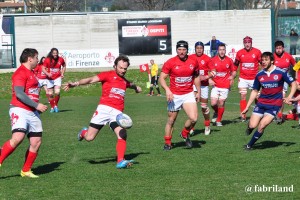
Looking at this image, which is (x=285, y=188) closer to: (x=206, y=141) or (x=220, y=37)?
(x=206, y=141)

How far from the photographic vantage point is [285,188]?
33.2 feet

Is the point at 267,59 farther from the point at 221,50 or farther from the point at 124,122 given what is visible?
the point at 221,50

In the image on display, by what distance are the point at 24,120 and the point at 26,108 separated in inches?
7.6

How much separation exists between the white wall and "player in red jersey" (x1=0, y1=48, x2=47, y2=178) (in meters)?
35.6

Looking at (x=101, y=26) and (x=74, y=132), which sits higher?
(x=101, y=26)

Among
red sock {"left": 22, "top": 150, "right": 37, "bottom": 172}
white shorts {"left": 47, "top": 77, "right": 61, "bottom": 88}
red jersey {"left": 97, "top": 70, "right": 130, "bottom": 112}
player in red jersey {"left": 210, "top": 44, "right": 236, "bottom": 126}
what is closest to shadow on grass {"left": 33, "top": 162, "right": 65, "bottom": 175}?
red sock {"left": 22, "top": 150, "right": 37, "bottom": 172}

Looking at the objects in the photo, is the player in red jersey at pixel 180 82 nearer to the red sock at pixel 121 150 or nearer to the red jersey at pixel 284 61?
the red sock at pixel 121 150

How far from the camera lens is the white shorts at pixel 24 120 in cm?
1137

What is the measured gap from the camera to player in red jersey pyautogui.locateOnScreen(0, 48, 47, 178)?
36.8 feet

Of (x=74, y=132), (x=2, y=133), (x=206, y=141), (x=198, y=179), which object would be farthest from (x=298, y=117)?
(x=198, y=179)

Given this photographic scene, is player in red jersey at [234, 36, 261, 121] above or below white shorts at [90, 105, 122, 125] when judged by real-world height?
above

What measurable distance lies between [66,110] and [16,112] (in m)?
15.3

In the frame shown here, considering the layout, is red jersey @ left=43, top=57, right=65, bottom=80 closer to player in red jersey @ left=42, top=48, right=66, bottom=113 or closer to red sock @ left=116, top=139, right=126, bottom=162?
player in red jersey @ left=42, top=48, right=66, bottom=113

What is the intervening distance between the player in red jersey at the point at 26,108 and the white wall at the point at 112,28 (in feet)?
117
